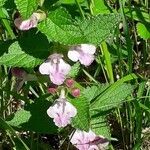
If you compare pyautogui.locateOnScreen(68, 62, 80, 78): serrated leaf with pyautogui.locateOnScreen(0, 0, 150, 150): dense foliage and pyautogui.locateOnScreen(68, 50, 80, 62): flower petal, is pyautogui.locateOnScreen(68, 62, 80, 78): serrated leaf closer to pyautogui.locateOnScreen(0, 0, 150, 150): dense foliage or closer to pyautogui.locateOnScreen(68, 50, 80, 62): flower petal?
pyautogui.locateOnScreen(0, 0, 150, 150): dense foliage

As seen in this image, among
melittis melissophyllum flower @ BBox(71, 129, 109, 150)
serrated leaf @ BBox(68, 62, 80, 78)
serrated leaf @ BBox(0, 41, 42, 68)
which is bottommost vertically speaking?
melittis melissophyllum flower @ BBox(71, 129, 109, 150)

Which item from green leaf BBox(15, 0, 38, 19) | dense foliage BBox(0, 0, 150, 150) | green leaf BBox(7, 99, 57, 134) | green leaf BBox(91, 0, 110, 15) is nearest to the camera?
green leaf BBox(15, 0, 38, 19)

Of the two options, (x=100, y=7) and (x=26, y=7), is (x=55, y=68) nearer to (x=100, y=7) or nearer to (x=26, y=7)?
(x=26, y=7)

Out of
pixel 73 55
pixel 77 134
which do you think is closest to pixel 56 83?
pixel 73 55

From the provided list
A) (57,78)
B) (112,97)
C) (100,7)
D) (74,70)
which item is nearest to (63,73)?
(57,78)

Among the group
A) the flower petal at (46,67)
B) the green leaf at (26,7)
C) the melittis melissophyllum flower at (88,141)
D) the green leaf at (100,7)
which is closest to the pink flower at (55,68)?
the flower petal at (46,67)

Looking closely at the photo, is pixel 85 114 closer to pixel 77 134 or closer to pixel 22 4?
pixel 77 134

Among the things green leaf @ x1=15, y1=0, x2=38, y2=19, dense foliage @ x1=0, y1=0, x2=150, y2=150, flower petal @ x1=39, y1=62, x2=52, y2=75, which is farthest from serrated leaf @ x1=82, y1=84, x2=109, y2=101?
green leaf @ x1=15, y1=0, x2=38, y2=19
